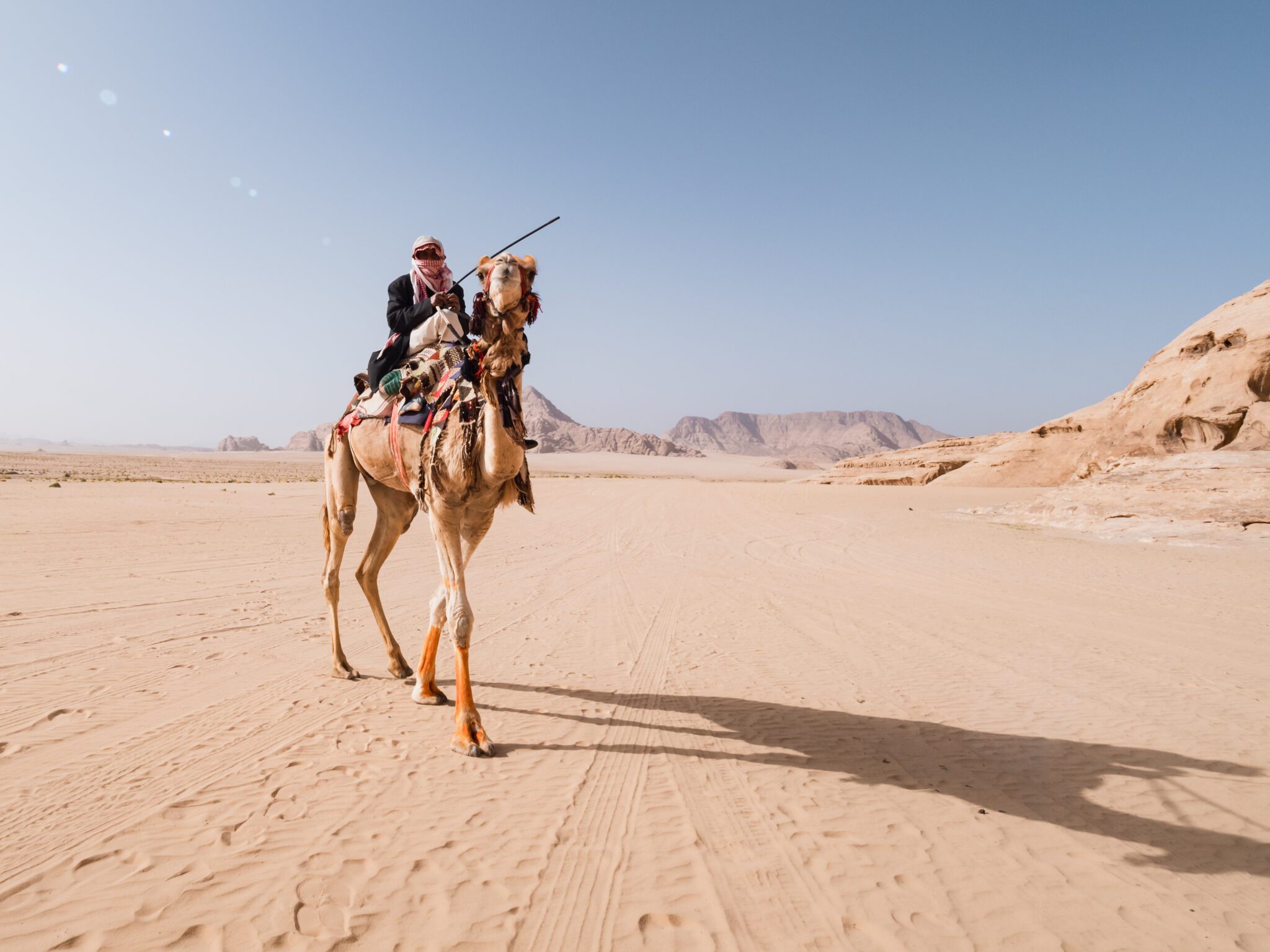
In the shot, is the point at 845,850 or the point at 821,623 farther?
the point at 821,623

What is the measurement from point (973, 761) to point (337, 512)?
5915 mm

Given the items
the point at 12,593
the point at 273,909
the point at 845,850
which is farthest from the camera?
the point at 12,593

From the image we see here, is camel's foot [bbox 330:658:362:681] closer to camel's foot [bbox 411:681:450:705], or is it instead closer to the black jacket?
camel's foot [bbox 411:681:450:705]

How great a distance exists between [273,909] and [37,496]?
25398 mm

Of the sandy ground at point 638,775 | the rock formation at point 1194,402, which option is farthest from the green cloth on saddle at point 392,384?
the rock formation at point 1194,402

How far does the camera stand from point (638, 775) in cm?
410

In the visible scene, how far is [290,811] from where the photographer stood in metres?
3.42

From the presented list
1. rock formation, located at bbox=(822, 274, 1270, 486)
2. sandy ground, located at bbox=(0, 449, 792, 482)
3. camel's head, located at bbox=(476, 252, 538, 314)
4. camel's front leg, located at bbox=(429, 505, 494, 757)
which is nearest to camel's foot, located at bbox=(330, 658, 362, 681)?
camel's front leg, located at bbox=(429, 505, 494, 757)

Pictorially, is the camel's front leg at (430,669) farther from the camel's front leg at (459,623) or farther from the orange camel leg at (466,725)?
the orange camel leg at (466,725)

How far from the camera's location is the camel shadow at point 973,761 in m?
3.52

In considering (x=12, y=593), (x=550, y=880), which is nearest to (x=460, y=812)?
(x=550, y=880)

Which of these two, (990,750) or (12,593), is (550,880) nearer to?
(990,750)

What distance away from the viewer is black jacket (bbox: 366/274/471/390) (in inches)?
209

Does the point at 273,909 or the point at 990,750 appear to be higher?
the point at 273,909
